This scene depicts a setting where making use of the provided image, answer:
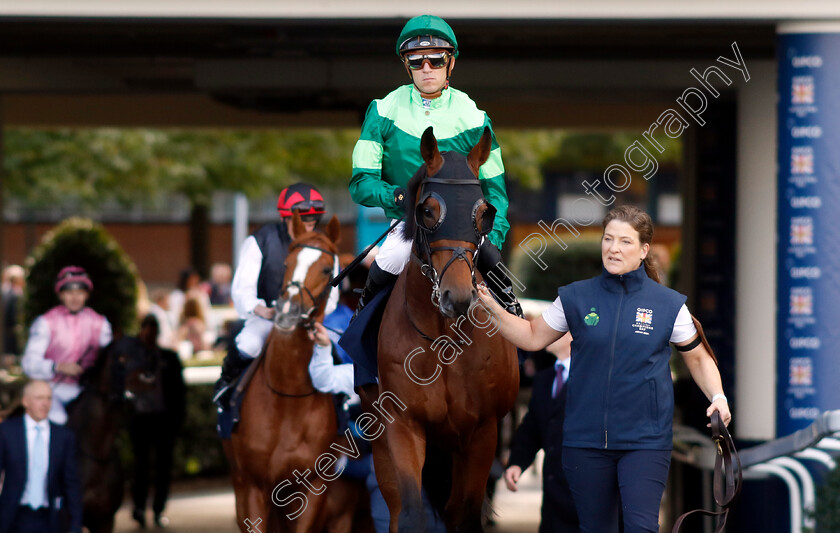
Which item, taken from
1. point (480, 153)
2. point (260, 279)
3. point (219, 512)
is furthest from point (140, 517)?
point (480, 153)

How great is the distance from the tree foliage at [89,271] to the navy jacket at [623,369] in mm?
7782

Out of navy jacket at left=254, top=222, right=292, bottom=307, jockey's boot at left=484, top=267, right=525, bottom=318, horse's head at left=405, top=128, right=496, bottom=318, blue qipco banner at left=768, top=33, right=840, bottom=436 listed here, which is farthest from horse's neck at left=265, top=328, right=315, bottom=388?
blue qipco banner at left=768, top=33, right=840, bottom=436

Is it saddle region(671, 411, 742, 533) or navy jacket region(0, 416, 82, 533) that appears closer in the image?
saddle region(671, 411, 742, 533)

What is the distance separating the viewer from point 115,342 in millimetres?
8344

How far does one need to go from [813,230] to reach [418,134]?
311 cm

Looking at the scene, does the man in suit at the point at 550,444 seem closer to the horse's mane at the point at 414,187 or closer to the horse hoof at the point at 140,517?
the horse's mane at the point at 414,187

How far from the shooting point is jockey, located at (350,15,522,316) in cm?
486

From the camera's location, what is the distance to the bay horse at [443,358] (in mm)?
4305

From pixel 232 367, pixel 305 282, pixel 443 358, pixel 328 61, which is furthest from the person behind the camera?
pixel 328 61

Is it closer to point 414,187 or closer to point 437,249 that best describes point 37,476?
point 414,187

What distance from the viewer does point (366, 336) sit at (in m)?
4.98

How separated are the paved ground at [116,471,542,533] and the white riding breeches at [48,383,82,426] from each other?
196cm

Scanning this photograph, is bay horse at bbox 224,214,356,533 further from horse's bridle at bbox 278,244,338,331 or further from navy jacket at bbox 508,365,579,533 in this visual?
navy jacket at bbox 508,365,579,533

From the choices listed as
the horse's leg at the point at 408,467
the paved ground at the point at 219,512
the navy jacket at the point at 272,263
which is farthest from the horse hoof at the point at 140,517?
the horse's leg at the point at 408,467
